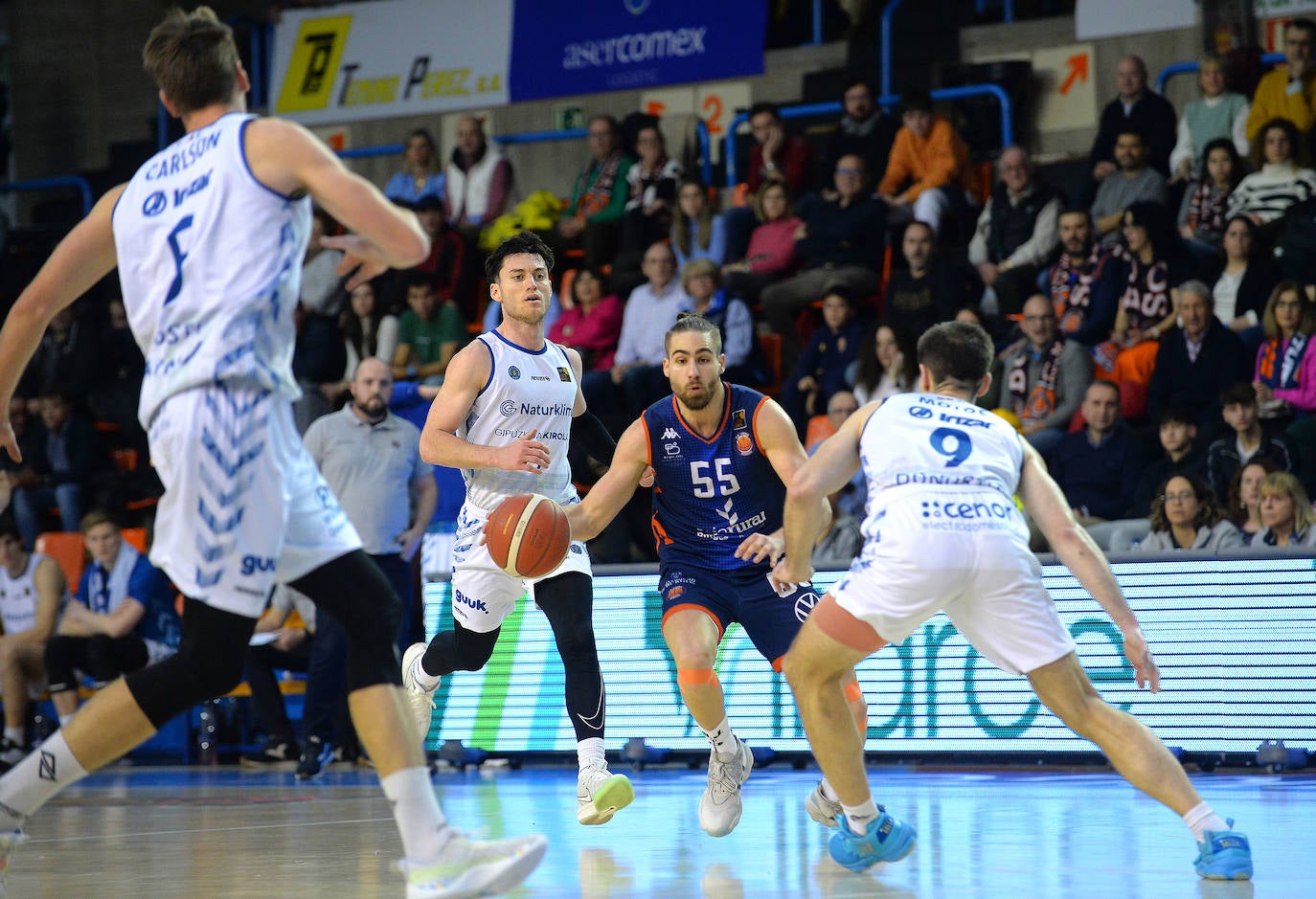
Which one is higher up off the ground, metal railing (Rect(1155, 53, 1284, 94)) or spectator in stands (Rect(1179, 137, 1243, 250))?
metal railing (Rect(1155, 53, 1284, 94))

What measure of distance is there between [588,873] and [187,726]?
816 cm

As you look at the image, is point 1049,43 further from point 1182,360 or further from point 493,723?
point 493,723

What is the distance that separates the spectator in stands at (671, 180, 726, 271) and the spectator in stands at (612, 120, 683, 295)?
11.3 inches

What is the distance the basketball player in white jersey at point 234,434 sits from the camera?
13.9ft

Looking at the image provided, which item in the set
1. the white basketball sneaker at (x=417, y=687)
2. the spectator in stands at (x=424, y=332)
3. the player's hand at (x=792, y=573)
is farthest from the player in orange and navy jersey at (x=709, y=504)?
the spectator in stands at (x=424, y=332)

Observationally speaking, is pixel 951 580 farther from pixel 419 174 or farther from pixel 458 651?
pixel 419 174

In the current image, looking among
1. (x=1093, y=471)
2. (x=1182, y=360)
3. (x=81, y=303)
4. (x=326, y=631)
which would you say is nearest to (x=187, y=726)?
(x=326, y=631)

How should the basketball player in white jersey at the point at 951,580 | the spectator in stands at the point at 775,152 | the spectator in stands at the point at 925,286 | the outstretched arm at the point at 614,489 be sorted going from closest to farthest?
the basketball player in white jersey at the point at 951,580 < the outstretched arm at the point at 614,489 < the spectator in stands at the point at 925,286 < the spectator in stands at the point at 775,152

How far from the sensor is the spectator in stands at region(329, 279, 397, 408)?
48.3 ft

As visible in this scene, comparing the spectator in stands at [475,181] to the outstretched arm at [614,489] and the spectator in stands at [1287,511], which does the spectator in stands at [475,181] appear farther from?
the outstretched arm at [614,489]

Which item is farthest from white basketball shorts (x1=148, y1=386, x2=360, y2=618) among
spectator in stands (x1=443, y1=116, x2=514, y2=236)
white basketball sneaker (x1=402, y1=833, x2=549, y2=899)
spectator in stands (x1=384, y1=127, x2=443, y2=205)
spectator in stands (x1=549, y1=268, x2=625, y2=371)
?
spectator in stands (x1=384, y1=127, x2=443, y2=205)

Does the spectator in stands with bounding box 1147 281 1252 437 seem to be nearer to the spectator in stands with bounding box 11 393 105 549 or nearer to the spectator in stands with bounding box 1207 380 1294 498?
the spectator in stands with bounding box 1207 380 1294 498

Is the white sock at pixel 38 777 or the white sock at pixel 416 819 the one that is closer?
the white sock at pixel 416 819

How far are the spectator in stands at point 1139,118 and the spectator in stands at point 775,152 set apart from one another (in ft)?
8.21
